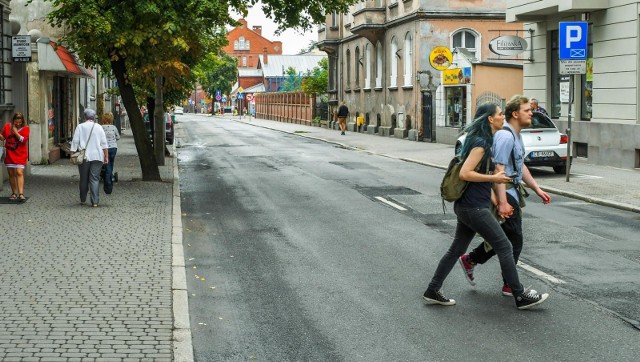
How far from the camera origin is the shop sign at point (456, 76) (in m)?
35.8

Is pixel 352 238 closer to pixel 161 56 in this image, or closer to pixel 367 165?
pixel 161 56

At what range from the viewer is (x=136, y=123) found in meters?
21.1

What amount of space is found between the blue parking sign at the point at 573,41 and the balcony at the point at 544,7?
15.4 ft

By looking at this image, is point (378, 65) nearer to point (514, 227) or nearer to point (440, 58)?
point (440, 58)

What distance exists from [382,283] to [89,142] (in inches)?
329

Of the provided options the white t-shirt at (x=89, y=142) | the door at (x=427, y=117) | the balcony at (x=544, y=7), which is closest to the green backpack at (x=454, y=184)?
the white t-shirt at (x=89, y=142)

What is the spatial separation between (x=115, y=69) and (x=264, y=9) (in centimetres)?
573

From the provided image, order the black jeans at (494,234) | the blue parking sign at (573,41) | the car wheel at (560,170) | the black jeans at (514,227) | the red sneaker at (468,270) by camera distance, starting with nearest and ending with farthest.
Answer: the black jeans at (494,234) → the black jeans at (514,227) → the red sneaker at (468,270) → the blue parking sign at (573,41) → the car wheel at (560,170)

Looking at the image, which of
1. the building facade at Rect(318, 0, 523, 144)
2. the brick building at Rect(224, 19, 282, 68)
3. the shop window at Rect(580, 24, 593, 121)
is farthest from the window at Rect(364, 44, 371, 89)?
the brick building at Rect(224, 19, 282, 68)

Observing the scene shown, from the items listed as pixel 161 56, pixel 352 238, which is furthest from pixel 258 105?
pixel 352 238

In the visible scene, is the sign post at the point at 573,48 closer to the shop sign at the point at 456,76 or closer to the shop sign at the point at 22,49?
the shop sign at the point at 22,49

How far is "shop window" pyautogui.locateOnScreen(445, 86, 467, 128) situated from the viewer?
3656 centimetres

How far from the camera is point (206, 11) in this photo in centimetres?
1950

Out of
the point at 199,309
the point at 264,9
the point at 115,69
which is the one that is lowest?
the point at 199,309
